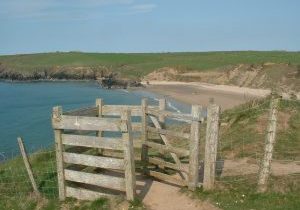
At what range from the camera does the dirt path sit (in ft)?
39.9

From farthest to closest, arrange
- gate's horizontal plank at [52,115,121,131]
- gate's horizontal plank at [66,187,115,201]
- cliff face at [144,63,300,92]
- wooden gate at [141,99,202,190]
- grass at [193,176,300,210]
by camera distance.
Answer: cliff face at [144,63,300,92], gate's horizontal plank at [66,187,115,201], wooden gate at [141,99,202,190], gate's horizontal plank at [52,115,121,131], grass at [193,176,300,210]

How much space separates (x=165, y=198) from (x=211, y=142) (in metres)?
1.84

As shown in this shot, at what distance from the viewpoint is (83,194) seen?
1309cm

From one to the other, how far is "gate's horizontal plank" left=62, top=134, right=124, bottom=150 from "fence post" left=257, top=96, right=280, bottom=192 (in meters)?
3.56

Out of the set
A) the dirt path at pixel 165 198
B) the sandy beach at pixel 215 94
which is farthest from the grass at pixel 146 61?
the dirt path at pixel 165 198

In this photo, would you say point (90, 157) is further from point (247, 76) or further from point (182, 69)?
point (182, 69)

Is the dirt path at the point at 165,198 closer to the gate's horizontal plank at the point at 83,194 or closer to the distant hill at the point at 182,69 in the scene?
the gate's horizontal plank at the point at 83,194

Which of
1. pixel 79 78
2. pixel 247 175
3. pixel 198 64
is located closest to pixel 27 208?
pixel 247 175

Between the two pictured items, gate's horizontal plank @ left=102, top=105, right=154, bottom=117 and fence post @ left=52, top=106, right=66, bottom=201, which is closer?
fence post @ left=52, top=106, right=66, bottom=201

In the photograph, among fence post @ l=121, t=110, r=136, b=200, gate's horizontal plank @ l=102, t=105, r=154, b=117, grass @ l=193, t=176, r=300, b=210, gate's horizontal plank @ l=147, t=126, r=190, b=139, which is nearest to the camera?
grass @ l=193, t=176, r=300, b=210

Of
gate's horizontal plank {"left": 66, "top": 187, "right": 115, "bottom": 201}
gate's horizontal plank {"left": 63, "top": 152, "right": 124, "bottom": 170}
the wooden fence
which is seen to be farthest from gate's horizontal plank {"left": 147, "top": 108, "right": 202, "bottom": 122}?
gate's horizontal plank {"left": 66, "top": 187, "right": 115, "bottom": 201}

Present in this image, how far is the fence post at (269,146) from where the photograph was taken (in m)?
12.4

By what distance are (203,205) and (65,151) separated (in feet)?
13.1

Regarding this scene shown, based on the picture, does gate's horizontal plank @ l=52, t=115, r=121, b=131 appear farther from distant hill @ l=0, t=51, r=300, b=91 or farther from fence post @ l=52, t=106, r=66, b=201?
distant hill @ l=0, t=51, r=300, b=91
